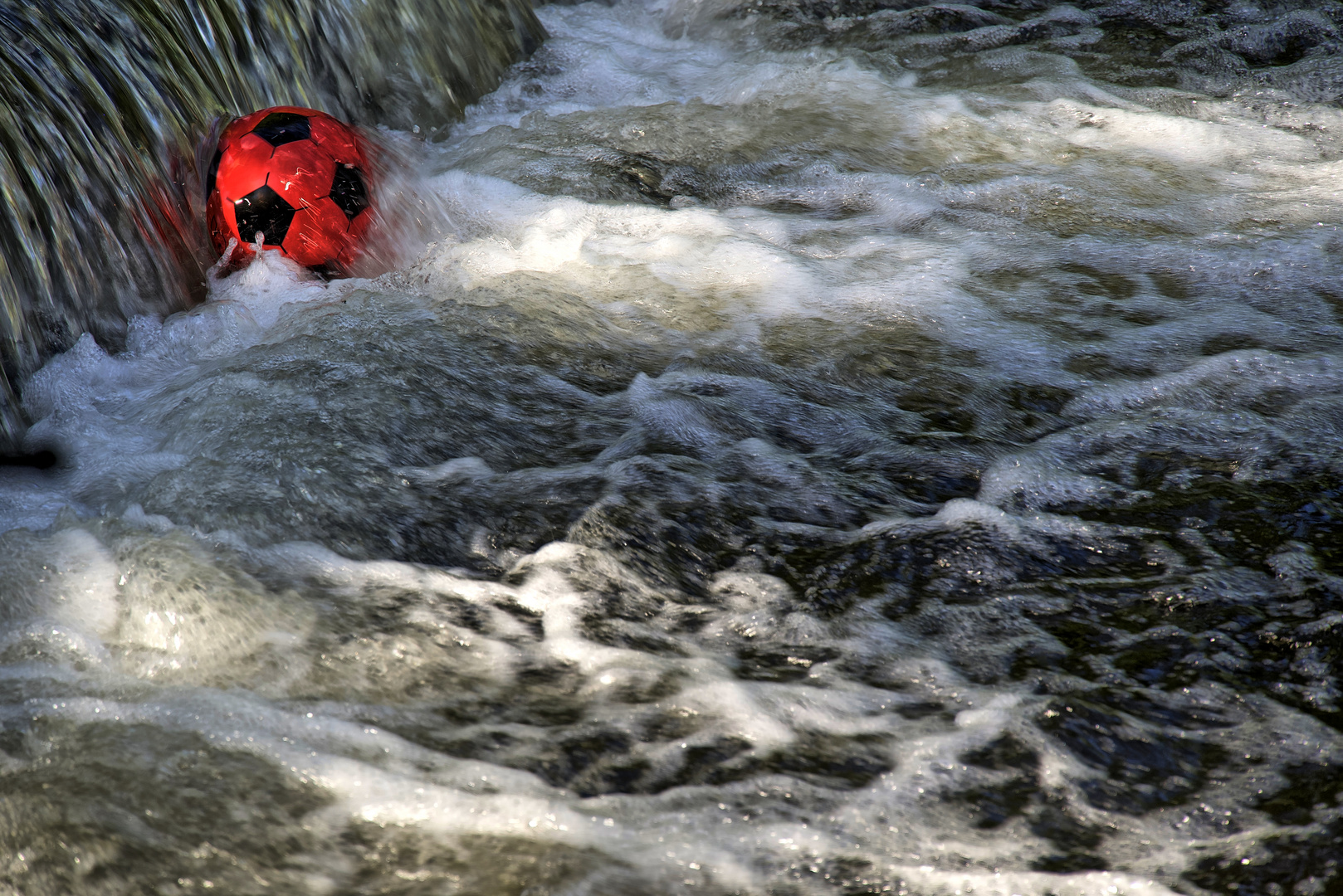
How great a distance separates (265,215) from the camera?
330 cm

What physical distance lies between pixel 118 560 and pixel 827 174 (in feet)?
10.2

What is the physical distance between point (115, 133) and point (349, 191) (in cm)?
76

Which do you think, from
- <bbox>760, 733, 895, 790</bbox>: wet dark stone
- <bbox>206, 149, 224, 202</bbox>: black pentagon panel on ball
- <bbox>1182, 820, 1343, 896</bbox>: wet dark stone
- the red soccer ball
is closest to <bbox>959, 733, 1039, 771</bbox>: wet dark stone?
<bbox>760, 733, 895, 790</bbox>: wet dark stone

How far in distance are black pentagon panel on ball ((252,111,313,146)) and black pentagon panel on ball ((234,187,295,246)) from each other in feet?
0.62

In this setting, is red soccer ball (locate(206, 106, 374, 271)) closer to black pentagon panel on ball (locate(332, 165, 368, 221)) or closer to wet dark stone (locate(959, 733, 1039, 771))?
black pentagon panel on ball (locate(332, 165, 368, 221))

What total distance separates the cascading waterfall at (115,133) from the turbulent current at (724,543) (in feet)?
0.55

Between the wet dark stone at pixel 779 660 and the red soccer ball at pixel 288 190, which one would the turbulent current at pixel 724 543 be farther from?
the red soccer ball at pixel 288 190

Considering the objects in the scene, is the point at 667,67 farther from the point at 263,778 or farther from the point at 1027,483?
the point at 263,778

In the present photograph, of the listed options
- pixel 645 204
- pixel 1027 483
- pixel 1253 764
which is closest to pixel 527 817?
pixel 1253 764

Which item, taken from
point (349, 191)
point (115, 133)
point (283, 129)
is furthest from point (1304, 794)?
point (115, 133)

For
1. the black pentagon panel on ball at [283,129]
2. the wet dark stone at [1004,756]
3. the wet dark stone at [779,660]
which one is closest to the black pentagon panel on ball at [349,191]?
the black pentagon panel on ball at [283,129]

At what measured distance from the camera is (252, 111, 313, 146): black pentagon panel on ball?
3326mm

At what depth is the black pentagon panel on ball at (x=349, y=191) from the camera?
339 centimetres

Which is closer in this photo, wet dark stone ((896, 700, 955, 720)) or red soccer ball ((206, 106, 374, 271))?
wet dark stone ((896, 700, 955, 720))
